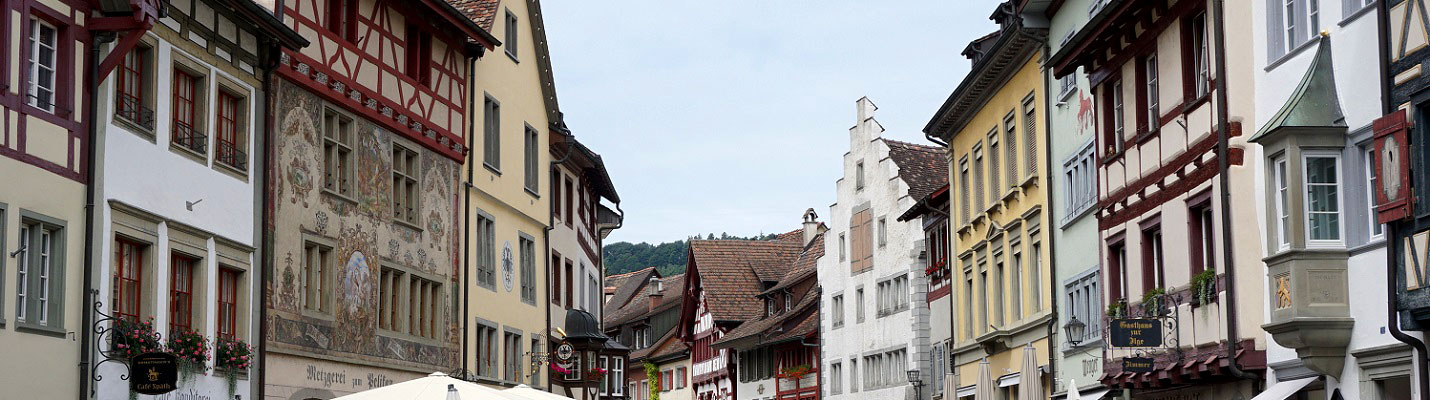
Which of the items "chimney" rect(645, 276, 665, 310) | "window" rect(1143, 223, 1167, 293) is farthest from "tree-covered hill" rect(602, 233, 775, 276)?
"window" rect(1143, 223, 1167, 293)

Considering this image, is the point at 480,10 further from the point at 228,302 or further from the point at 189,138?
the point at 189,138

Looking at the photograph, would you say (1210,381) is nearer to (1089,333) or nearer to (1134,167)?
(1134,167)

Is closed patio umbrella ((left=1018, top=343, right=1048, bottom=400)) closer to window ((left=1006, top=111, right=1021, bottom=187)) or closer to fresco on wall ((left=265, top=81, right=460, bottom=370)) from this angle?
window ((left=1006, top=111, right=1021, bottom=187))

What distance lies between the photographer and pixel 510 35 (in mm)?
35938

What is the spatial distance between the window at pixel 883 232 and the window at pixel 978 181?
15974 mm

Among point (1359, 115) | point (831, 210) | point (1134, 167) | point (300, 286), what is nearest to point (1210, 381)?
point (1134, 167)

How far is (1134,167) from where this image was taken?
24.7 m

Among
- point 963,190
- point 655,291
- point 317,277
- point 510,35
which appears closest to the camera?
point 317,277

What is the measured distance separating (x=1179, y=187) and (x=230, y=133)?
1207 centimetres

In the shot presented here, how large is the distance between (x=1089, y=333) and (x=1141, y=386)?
4.76 meters

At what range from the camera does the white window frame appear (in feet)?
57.5

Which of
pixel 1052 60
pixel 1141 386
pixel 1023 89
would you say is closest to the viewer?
pixel 1141 386

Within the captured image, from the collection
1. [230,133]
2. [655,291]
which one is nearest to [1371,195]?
[230,133]

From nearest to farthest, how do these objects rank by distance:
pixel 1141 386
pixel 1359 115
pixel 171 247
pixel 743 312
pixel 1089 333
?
pixel 1359 115
pixel 171 247
pixel 1141 386
pixel 1089 333
pixel 743 312
